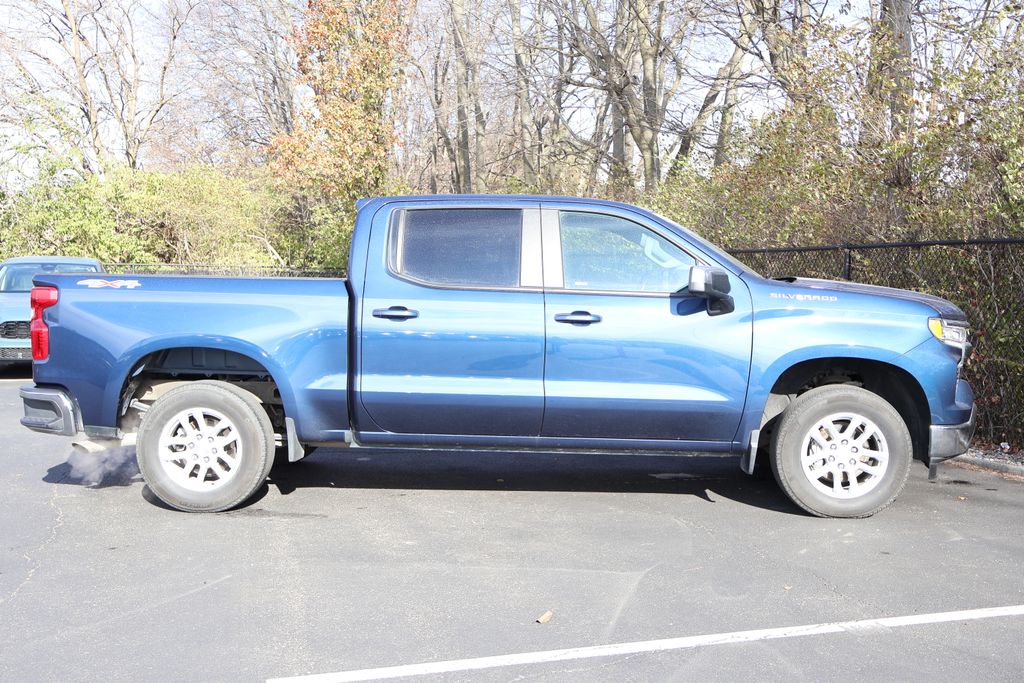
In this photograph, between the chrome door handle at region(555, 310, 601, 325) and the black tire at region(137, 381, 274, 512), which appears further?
the black tire at region(137, 381, 274, 512)

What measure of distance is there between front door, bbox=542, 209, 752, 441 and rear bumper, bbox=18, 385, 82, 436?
3.00 m

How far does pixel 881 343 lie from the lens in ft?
19.6

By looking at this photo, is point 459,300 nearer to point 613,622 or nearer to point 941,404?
point 613,622

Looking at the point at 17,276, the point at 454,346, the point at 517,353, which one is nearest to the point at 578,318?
the point at 517,353

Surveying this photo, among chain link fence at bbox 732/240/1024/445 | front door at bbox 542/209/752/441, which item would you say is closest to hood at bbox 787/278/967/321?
front door at bbox 542/209/752/441

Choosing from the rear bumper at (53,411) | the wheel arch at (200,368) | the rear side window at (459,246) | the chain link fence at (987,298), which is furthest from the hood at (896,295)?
the rear bumper at (53,411)

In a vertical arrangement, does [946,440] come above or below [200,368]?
below

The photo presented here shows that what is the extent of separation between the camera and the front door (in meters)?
5.95

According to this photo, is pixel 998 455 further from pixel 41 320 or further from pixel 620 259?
pixel 41 320

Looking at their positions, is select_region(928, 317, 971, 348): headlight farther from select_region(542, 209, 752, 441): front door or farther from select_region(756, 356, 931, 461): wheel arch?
select_region(542, 209, 752, 441): front door

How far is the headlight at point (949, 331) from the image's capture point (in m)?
6.02

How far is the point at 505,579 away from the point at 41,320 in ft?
11.4

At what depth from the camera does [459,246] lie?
20.3ft

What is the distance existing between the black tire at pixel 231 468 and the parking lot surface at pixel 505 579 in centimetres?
16
